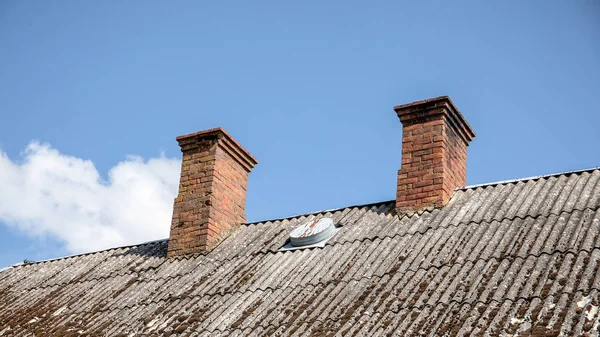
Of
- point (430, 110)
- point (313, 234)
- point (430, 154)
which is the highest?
point (430, 110)

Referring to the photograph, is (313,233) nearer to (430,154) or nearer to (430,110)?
(430,154)

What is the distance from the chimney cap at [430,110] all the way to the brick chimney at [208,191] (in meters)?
2.78

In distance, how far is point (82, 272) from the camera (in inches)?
444

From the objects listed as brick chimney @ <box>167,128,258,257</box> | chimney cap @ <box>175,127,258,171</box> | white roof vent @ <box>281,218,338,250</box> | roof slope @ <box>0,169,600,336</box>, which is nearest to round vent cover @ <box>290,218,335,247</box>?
white roof vent @ <box>281,218,338,250</box>

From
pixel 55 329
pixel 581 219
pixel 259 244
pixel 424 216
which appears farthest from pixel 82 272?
pixel 581 219

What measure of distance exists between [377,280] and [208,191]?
4.18 metres

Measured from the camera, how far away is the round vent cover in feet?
31.3

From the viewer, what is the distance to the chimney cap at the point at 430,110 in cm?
1017

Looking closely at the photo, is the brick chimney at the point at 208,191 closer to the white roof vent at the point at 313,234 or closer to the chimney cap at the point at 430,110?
the white roof vent at the point at 313,234

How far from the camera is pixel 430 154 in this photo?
10.1 metres

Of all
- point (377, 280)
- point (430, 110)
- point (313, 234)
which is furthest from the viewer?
point (430, 110)

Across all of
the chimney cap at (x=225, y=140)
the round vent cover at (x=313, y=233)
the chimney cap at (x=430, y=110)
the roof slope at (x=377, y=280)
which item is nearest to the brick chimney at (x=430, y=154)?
the chimney cap at (x=430, y=110)

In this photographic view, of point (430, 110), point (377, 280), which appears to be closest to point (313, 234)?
point (377, 280)

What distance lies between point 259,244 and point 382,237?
1.94m
